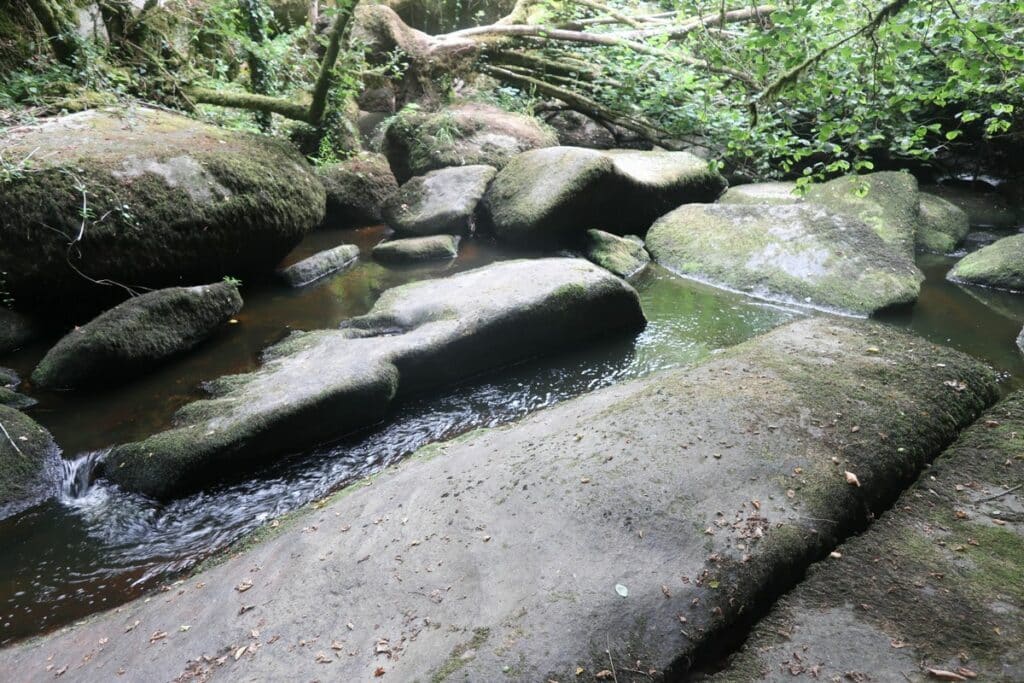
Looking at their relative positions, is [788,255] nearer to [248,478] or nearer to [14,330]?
[248,478]

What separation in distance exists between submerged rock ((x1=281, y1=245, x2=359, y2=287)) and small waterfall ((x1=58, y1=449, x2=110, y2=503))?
119 inches

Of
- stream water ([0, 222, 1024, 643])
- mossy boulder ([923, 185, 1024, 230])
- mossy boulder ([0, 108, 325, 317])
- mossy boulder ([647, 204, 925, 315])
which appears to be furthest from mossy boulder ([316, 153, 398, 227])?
mossy boulder ([923, 185, 1024, 230])

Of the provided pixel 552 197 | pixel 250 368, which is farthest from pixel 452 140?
pixel 250 368

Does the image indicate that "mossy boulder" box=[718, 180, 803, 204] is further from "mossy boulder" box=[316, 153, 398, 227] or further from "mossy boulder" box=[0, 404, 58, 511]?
"mossy boulder" box=[0, 404, 58, 511]

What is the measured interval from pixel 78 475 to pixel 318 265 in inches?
138

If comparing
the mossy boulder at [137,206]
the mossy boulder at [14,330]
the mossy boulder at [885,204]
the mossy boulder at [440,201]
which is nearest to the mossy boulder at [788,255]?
the mossy boulder at [885,204]

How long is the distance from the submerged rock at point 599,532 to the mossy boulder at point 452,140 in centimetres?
630

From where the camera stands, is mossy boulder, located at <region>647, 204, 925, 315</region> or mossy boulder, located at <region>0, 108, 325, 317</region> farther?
mossy boulder, located at <region>647, 204, 925, 315</region>

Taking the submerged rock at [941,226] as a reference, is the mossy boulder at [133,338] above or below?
above

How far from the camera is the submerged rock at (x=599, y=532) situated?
2.12 meters

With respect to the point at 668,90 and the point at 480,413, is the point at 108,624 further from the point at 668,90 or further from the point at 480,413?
the point at 668,90

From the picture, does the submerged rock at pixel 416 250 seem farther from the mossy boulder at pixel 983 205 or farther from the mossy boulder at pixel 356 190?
the mossy boulder at pixel 983 205

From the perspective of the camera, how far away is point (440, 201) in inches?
320

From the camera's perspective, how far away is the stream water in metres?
3.17
